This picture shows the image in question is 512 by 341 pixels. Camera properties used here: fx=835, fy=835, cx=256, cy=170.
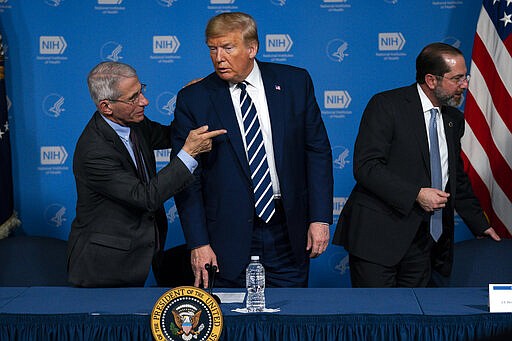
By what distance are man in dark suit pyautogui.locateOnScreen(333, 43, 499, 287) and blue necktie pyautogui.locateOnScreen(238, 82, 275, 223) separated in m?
0.57

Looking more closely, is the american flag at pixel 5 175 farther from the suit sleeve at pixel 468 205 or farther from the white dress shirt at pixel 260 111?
the suit sleeve at pixel 468 205

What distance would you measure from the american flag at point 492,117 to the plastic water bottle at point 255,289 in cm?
217

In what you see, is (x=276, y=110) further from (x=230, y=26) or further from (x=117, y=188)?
(x=117, y=188)

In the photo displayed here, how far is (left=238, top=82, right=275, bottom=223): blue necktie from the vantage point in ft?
10.9

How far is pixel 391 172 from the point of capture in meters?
3.69

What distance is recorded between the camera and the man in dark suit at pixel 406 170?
3.70 meters

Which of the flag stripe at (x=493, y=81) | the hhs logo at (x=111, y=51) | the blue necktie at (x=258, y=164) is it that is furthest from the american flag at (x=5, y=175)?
the flag stripe at (x=493, y=81)

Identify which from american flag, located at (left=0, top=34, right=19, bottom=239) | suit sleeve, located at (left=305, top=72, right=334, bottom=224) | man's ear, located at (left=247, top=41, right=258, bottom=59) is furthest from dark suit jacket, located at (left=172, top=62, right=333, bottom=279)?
american flag, located at (left=0, top=34, right=19, bottom=239)

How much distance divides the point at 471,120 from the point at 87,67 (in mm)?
2263

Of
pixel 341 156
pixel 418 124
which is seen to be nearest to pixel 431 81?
pixel 418 124

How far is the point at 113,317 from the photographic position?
253cm

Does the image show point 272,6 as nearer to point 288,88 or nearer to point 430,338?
point 288,88

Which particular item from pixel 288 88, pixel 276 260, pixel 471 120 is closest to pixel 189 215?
pixel 276 260

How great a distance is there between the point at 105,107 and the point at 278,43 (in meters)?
1.91
